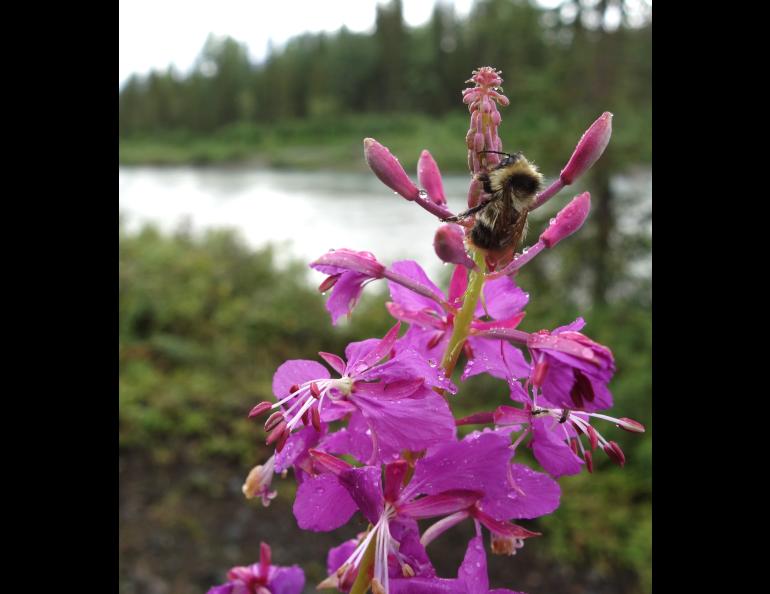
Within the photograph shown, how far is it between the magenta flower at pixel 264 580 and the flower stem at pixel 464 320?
49 centimetres

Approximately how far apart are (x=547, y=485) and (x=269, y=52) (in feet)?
70.2

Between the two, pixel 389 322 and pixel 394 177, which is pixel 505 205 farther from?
pixel 389 322

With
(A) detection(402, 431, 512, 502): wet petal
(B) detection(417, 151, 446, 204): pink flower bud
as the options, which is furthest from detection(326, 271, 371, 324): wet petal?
(A) detection(402, 431, 512, 502): wet petal

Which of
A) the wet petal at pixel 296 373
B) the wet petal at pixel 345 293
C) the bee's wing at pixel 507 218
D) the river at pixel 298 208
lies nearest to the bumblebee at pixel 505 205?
the bee's wing at pixel 507 218

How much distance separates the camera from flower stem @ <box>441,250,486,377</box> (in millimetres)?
1099

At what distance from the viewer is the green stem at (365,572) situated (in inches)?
38.9

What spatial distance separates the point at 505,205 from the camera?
102 centimetres

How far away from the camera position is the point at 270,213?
14.3 meters

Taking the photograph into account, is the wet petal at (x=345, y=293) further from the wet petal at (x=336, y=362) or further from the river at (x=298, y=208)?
the river at (x=298, y=208)

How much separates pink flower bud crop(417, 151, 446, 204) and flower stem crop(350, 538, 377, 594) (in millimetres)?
609

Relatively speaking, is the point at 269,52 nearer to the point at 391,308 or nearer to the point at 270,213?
the point at 270,213

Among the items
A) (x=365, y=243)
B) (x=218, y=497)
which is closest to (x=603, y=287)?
(x=218, y=497)

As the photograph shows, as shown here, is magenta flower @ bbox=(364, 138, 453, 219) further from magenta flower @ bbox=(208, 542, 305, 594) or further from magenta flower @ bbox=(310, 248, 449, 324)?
magenta flower @ bbox=(208, 542, 305, 594)

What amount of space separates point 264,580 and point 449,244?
0.71m
